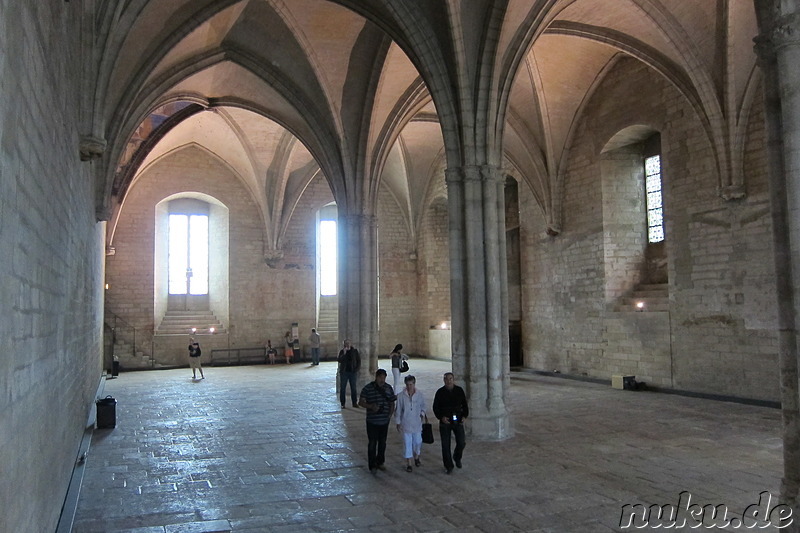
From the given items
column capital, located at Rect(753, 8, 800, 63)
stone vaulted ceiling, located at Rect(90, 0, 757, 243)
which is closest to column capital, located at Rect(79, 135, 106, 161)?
stone vaulted ceiling, located at Rect(90, 0, 757, 243)

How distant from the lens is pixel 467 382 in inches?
392

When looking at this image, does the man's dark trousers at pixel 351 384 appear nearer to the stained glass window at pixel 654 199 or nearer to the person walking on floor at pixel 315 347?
the stained glass window at pixel 654 199

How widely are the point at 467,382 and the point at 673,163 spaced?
28.8 feet

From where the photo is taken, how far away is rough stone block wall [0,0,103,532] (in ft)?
9.66

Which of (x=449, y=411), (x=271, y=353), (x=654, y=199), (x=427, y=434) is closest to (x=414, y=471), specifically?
(x=427, y=434)

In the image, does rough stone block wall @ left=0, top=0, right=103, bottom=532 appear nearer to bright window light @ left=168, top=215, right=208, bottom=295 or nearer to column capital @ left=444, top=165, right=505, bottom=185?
column capital @ left=444, top=165, right=505, bottom=185

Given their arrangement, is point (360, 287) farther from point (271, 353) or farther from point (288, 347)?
point (288, 347)

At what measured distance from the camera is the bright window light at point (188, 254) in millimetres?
25297

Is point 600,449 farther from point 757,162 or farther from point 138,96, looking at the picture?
point 138,96

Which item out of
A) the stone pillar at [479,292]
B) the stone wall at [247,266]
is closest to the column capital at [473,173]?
the stone pillar at [479,292]

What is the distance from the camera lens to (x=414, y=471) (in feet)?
25.3

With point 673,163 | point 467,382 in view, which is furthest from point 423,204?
point 467,382

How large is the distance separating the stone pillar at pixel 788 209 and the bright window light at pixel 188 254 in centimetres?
2314

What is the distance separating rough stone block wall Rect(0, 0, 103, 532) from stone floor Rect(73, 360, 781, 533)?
142 cm
